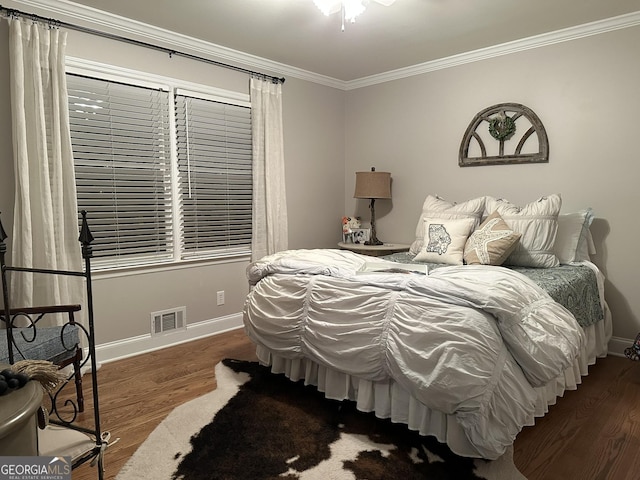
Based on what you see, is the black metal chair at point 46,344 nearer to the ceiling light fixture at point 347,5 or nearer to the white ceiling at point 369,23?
the white ceiling at point 369,23

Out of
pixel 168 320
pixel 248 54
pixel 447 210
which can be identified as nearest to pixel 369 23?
pixel 248 54

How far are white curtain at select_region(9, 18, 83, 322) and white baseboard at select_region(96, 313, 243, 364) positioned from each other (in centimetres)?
A: 53

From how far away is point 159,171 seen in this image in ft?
11.4

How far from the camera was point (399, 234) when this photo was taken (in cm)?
454

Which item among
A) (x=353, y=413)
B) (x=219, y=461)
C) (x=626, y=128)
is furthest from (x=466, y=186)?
(x=219, y=461)

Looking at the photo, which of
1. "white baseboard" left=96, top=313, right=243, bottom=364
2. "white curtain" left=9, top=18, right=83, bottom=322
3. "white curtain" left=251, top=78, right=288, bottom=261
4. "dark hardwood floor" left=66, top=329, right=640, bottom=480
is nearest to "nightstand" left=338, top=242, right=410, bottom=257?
"white curtain" left=251, top=78, right=288, bottom=261

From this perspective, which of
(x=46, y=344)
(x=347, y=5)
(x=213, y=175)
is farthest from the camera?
(x=213, y=175)

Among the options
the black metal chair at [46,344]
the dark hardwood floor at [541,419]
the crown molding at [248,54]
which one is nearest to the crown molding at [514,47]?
the crown molding at [248,54]

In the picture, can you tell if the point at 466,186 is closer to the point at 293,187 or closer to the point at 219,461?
the point at 293,187

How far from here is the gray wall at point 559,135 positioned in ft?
10.4

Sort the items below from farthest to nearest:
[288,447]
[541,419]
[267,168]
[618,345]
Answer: [267,168]
[618,345]
[541,419]
[288,447]

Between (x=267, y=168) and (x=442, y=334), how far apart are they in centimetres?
263

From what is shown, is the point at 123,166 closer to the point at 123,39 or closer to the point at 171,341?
the point at 123,39

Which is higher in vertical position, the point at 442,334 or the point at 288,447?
the point at 442,334
